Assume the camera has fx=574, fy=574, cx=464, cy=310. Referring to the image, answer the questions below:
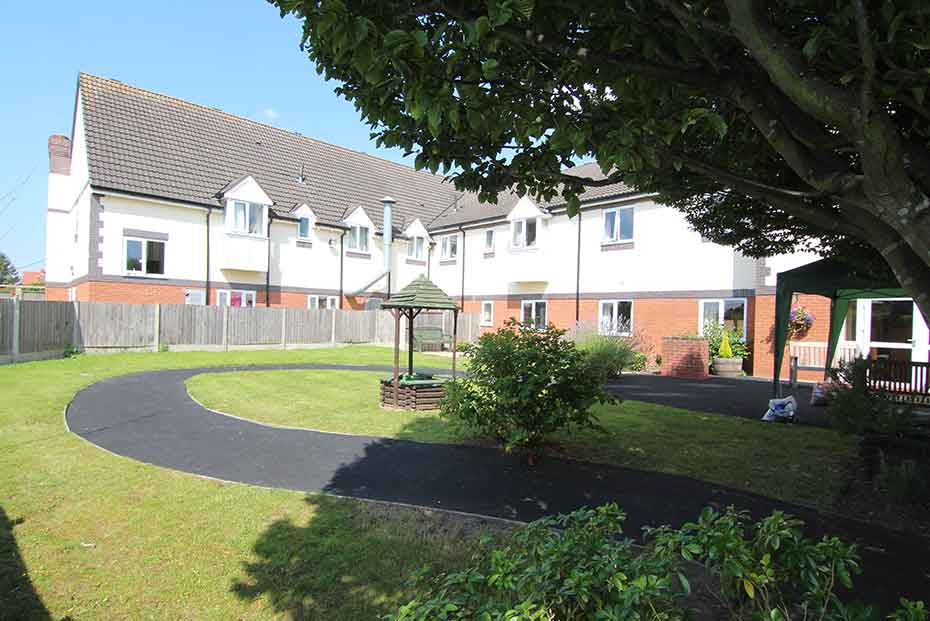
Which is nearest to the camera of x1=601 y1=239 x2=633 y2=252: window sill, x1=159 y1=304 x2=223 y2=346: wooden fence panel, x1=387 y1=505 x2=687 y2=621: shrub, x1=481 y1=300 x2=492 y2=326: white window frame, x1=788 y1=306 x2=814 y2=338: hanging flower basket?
x1=387 y1=505 x2=687 y2=621: shrub

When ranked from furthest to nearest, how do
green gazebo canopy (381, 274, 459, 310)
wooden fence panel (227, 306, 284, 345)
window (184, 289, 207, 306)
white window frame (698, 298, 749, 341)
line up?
window (184, 289, 207, 306), wooden fence panel (227, 306, 284, 345), white window frame (698, 298, 749, 341), green gazebo canopy (381, 274, 459, 310)

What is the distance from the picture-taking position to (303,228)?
28781 mm

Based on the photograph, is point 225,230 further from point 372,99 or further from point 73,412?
point 372,99

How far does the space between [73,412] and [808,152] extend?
1107 centimetres

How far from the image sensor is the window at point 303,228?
93.6 feet

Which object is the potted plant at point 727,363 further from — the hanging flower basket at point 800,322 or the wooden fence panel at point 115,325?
the wooden fence panel at point 115,325

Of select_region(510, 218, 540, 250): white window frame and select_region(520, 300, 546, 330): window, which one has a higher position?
select_region(510, 218, 540, 250): white window frame

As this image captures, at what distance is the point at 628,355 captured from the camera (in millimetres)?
17844

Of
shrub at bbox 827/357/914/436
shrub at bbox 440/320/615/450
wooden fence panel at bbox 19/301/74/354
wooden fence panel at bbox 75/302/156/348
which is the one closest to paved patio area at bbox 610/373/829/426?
shrub at bbox 827/357/914/436

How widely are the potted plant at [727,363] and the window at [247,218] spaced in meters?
20.1

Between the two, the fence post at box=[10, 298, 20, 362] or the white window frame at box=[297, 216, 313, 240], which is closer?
the fence post at box=[10, 298, 20, 362]

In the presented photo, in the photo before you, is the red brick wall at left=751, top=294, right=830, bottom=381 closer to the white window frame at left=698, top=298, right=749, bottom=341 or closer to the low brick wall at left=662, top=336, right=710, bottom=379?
the white window frame at left=698, top=298, right=749, bottom=341

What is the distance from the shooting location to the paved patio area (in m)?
11.6

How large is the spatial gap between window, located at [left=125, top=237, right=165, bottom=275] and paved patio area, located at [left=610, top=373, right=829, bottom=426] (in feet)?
63.0
